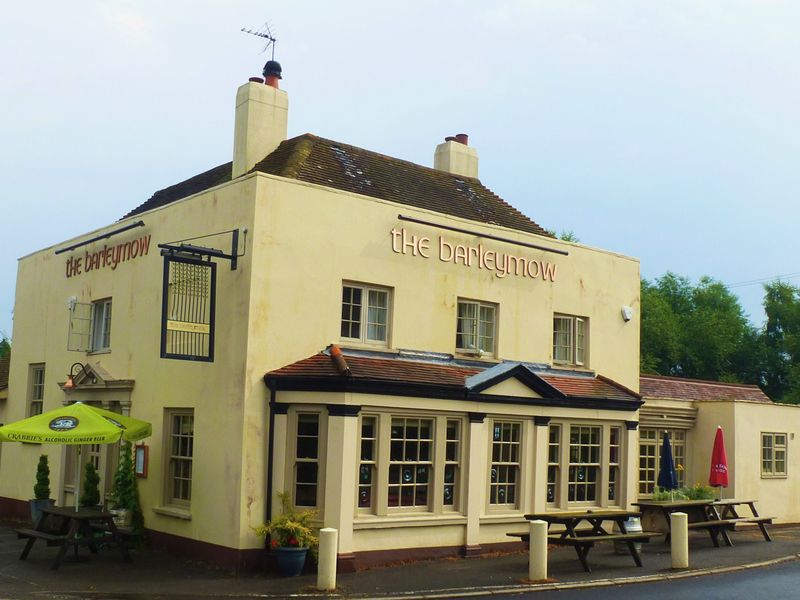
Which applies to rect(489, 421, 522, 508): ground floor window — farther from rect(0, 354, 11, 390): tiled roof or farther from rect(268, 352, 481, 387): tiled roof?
rect(0, 354, 11, 390): tiled roof

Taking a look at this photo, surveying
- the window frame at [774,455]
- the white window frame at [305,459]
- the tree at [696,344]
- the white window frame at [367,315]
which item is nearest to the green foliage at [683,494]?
the window frame at [774,455]

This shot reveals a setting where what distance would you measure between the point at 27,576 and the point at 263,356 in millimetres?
4917

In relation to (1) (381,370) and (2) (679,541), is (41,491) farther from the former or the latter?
(2) (679,541)

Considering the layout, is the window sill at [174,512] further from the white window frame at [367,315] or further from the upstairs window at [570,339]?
the upstairs window at [570,339]

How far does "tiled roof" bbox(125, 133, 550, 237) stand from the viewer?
18.8m

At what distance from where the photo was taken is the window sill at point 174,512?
16.7 m

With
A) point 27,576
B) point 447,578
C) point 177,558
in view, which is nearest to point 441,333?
point 447,578

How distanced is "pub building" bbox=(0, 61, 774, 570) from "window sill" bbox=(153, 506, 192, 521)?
68mm

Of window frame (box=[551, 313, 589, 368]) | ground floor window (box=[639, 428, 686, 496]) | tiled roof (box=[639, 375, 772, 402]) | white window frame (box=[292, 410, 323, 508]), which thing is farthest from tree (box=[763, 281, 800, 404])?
white window frame (box=[292, 410, 323, 508])

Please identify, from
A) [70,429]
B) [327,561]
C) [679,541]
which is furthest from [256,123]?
[679,541]

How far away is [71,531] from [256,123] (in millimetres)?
8648

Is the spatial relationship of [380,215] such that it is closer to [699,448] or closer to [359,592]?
[359,592]

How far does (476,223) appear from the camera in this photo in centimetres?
1900

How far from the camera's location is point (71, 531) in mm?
15414
